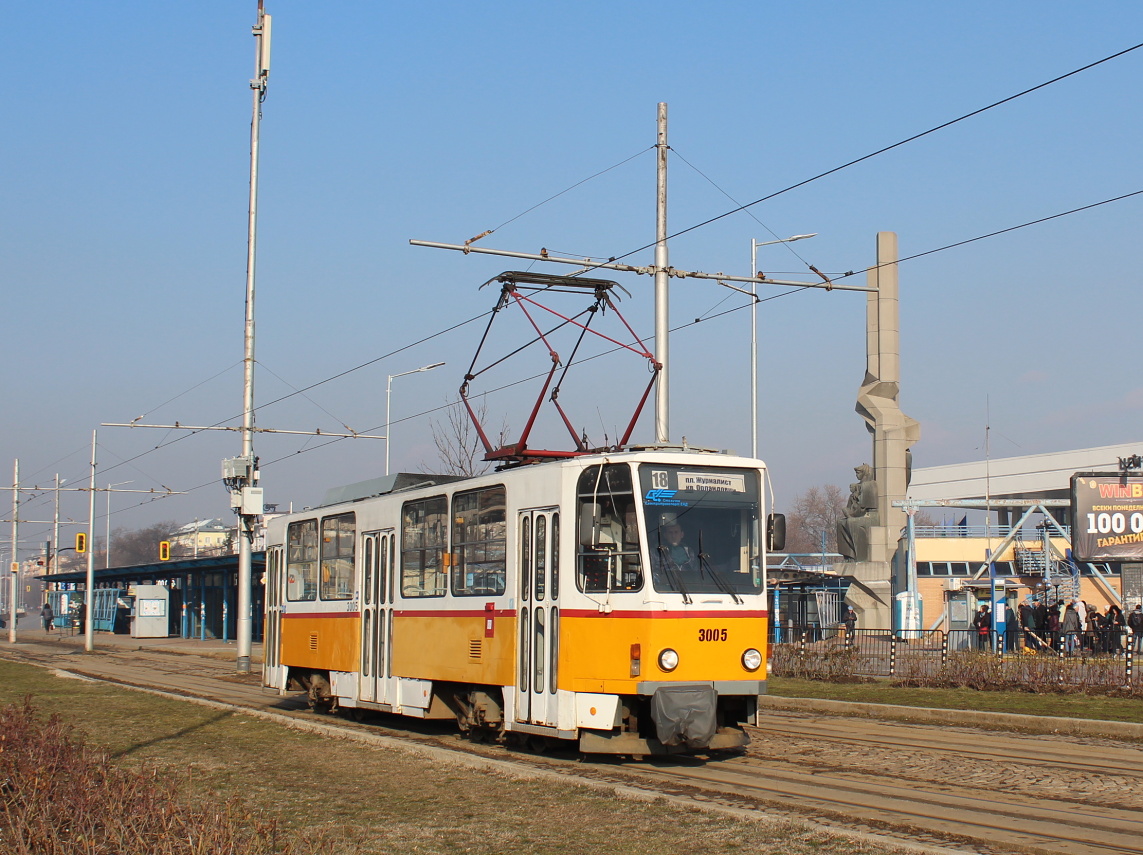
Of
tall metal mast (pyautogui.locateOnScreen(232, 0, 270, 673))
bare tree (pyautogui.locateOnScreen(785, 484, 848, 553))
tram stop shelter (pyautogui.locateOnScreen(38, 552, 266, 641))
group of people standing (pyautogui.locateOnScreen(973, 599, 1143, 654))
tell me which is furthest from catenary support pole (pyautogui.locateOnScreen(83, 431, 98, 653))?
bare tree (pyautogui.locateOnScreen(785, 484, 848, 553))

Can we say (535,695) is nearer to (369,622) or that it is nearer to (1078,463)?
(369,622)

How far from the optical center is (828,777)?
11367mm

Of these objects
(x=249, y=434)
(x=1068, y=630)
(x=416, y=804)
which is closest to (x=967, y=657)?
(x=1068, y=630)

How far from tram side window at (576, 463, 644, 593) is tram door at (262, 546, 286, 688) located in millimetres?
8807

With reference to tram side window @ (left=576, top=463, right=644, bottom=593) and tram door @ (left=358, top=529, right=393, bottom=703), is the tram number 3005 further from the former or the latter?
tram door @ (left=358, top=529, right=393, bottom=703)

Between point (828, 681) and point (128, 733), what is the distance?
13.1 m

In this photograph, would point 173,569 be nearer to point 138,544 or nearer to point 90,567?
point 90,567

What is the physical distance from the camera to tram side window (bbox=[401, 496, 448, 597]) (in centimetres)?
1498

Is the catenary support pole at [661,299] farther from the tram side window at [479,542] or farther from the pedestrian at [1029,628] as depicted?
the pedestrian at [1029,628]

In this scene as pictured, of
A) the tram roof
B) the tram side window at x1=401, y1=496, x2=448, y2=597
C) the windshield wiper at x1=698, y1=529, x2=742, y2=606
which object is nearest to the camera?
the windshield wiper at x1=698, y1=529, x2=742, y2=606

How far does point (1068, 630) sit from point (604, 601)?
1986cm

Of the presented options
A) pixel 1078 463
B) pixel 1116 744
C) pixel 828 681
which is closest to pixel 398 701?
pixel 1116 744

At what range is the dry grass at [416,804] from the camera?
8.23 meters

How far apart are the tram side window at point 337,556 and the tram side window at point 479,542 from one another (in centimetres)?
319
